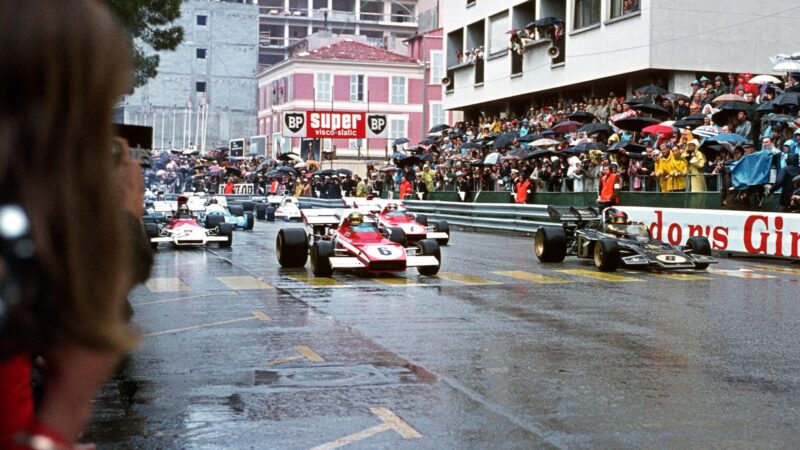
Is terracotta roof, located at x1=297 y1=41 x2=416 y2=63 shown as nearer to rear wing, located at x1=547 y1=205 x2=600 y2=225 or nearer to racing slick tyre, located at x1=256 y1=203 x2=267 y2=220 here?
racing slick tyre, located at x1=256 y1=203 x2=267 y2=220

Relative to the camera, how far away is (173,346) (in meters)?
10.2

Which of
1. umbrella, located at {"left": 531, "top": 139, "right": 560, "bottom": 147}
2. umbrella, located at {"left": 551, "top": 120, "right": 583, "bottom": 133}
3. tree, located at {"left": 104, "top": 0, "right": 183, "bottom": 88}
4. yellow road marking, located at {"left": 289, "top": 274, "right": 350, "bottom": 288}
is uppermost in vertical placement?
tree, located at {"left": 104, "top": 0, "right": 183, "bottom": 88}

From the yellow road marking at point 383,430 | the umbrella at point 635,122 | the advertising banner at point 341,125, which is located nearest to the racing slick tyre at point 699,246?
the umbrella at point 635,122

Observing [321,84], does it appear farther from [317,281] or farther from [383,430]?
[383,430]

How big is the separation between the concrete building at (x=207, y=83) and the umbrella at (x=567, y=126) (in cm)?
6516

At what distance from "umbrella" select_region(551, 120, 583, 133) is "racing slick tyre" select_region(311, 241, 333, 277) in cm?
1676

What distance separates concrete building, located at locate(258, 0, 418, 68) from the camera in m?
112

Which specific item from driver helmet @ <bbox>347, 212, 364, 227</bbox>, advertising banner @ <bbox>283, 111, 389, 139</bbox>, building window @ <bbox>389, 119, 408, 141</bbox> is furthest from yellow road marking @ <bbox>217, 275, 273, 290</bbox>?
building window @ <bbox>389, 119, 408, 141</bbox>

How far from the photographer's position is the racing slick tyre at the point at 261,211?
4508cm

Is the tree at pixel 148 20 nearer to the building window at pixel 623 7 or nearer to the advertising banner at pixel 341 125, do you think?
the building window at pixel 623 7

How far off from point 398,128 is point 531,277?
219 ft

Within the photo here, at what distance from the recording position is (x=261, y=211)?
149 feet

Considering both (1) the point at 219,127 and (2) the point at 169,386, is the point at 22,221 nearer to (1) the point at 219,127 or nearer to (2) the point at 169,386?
(2) the point at 169,386

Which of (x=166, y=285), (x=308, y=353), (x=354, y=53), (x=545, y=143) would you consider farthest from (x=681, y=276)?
(x=354, y=53)
